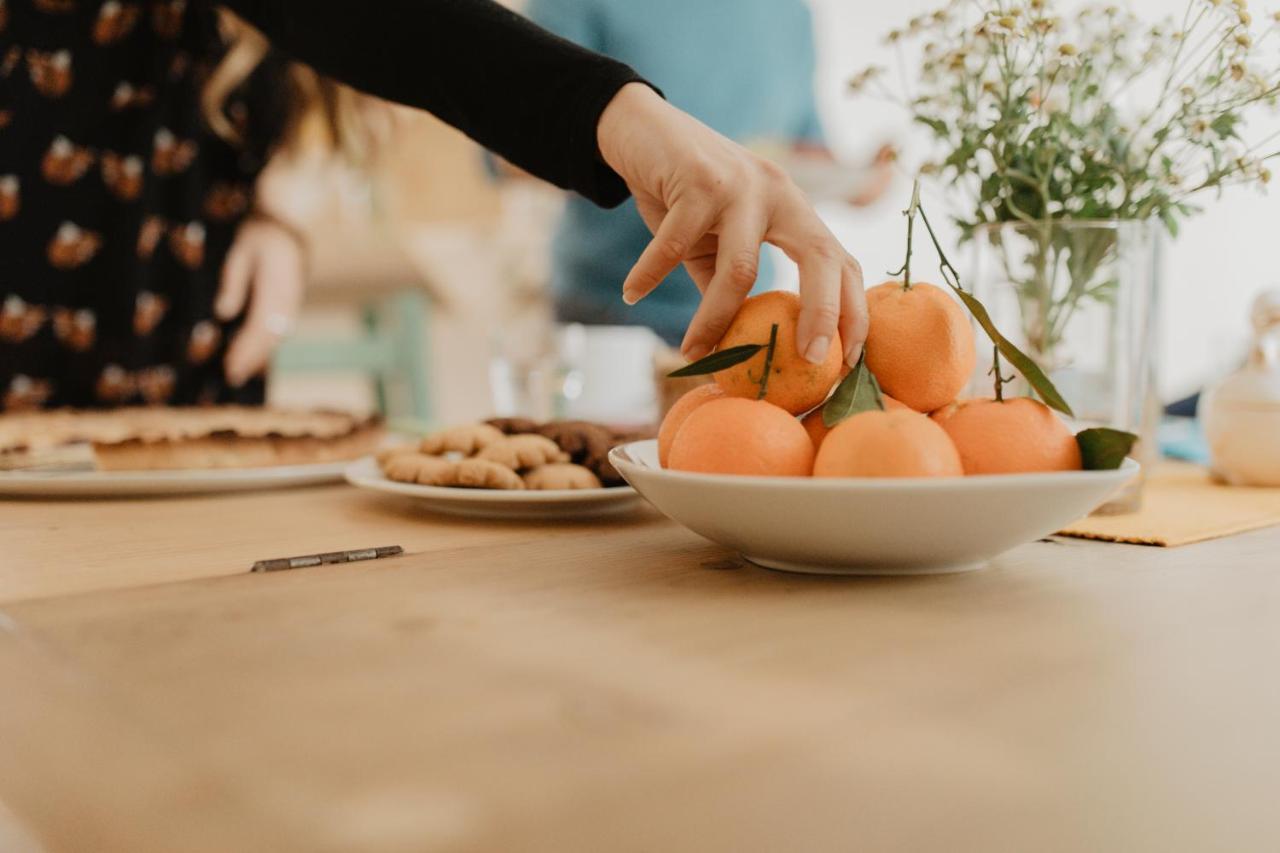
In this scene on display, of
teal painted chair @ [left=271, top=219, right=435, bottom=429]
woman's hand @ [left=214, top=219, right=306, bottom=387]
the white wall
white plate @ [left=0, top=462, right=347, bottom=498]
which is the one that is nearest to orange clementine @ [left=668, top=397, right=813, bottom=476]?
white plate @ [left=0, top=462, right=347, bottom=498]

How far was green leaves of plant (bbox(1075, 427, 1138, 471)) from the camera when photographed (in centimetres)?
53

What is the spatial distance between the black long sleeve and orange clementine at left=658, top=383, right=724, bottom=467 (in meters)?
0.30

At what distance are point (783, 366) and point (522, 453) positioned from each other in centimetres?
28

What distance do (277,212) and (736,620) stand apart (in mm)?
1604

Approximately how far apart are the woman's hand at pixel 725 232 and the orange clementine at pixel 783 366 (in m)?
0.01

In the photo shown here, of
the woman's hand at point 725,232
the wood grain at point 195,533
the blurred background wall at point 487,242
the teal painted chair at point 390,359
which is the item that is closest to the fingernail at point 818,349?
the woman's hand at point 725,232

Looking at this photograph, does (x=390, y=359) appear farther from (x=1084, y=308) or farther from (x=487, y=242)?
(x=487, y=242)

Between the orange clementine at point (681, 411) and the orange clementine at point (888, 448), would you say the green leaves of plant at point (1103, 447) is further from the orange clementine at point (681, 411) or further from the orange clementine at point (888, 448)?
the orange clementine at point (681, 411)

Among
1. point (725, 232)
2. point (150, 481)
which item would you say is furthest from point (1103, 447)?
point (150, 481)

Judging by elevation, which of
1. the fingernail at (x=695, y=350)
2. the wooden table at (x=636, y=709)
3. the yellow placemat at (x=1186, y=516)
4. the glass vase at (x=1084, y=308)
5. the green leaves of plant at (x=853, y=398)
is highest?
the glass vase at (x=1084, y=308)

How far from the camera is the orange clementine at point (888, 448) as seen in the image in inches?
19.9

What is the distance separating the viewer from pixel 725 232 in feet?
2.10

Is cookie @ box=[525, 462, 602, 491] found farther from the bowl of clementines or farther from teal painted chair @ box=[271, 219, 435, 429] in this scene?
teal painted chair @ box=[271, 219, 435, 429]

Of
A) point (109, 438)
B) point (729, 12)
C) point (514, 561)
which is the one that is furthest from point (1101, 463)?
point (729, 12)
